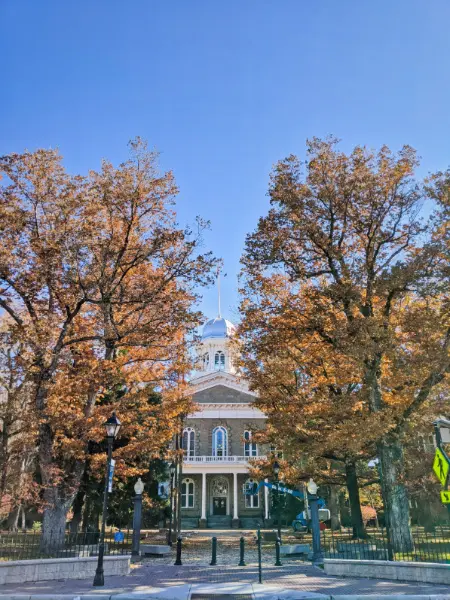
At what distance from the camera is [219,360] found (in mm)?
56594

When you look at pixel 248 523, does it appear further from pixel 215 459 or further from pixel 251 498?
pixel 215 459

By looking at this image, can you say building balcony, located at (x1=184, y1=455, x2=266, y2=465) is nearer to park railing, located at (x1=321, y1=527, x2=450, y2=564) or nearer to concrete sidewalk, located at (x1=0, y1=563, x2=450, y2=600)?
concrete sidewalk, located at (x1=0, y1=563, x2=450, y2=600)

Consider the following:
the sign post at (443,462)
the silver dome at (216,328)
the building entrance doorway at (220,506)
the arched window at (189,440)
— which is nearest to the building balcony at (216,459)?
the arched window at (189,440)

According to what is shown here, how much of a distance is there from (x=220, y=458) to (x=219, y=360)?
1411 cm

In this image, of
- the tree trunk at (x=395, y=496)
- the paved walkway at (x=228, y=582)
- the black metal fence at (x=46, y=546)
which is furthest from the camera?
the tree trunk at (x=395, y=496)

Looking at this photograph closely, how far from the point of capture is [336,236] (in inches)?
740

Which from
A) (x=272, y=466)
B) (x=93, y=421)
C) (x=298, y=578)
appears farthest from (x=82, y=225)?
(x=272, y=466)

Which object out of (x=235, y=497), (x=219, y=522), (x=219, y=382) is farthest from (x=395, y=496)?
(x=219, y=382)

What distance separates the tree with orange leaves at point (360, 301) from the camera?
16.1 meters

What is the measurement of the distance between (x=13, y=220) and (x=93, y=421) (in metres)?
7.52

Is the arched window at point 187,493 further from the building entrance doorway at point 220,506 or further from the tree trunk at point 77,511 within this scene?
the tree trunk at point 77,511

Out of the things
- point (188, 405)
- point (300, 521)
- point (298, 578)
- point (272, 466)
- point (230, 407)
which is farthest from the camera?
point (230, 407)

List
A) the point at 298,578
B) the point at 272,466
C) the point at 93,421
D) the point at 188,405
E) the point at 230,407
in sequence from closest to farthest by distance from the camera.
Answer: the point at 298,578 < the point at 93,421 < the point at 188,405 < the point at 272,466 < the point at 230,407

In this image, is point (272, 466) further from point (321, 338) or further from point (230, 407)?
point (230, 407)
